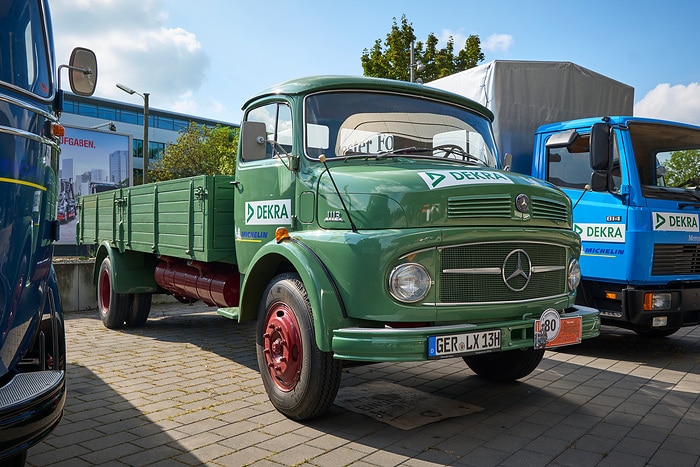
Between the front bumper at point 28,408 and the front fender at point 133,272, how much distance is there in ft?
16.8

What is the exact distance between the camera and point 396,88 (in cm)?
493

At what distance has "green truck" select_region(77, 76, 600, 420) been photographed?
3758 millimetres

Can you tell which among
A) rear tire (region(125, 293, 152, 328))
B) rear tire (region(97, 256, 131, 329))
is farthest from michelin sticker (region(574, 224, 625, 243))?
rear tire (region(97, 256, 131, 329))

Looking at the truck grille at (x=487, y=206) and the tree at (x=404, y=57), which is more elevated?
the tree at (x=404, y=57)

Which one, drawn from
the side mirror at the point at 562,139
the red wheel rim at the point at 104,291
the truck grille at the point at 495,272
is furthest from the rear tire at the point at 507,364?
the red wheel rim at the point at 104,291

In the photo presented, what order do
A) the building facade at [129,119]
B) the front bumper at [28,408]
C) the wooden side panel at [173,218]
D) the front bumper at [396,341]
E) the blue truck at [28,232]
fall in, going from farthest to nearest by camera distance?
the building facade at [129,119], the wooden side panel at [173,218], the front bumper at [396,341], the blue truck at [28,232], the front bumper at [28,408]

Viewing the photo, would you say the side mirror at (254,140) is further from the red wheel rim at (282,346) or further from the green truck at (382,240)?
the red wheel rim at (282,346)

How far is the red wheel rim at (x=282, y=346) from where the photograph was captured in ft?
13.7

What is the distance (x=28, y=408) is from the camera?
2.52m

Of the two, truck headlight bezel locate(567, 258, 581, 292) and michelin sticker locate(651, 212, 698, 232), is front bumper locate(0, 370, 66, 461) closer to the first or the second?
truck headlight bezel locate(567, 258, 581, 292)

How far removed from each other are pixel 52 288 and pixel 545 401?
357 centimetres

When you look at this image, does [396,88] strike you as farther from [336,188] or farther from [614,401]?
[614,401]

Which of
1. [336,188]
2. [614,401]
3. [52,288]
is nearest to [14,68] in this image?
[52,288]

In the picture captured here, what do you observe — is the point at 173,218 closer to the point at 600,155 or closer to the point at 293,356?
the point at 293,356
